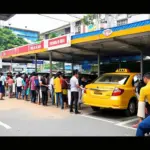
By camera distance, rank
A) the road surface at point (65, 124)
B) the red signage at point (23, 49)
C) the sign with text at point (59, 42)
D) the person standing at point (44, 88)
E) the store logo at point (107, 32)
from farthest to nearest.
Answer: the red signage at point (23, 49)
the person standing at point (44, 88)
the sign with text at point (59, 42)
the store logo at point (107, 32)
the road surface at point (65, 124)

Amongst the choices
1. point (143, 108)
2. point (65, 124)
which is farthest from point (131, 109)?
point (143, 108)

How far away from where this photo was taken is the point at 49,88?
1253cm

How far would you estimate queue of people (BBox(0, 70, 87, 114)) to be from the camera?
959 cm

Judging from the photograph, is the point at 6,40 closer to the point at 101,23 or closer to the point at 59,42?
the point at 101,23

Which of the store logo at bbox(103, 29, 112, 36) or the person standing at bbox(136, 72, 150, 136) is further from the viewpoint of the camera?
the store logo at bbox(103, 29, 112, 36)

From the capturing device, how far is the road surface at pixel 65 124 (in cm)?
660

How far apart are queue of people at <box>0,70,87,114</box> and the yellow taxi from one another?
0.80 metres

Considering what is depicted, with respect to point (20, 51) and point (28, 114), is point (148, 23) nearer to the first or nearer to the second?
point (28, 114)

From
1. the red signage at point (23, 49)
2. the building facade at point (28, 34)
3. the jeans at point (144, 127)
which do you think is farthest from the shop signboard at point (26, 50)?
the building facade at point (28, 34)

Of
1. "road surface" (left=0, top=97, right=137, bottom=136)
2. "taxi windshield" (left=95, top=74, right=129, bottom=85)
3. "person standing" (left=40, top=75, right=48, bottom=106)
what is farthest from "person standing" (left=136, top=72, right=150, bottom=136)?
"person standing" (left=40, top=75, right=48, bottom=106)

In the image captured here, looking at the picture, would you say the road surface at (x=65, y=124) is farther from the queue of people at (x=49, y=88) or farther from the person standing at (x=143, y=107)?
the person standing at (x=143, y=107)

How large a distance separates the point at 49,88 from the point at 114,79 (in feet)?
14.9

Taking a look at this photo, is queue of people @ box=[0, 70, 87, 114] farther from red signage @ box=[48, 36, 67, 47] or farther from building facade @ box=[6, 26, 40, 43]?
building facade @ box=[6, 26, 40, 43]

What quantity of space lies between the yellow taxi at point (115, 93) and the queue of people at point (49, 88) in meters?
0.80
